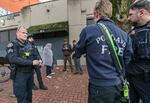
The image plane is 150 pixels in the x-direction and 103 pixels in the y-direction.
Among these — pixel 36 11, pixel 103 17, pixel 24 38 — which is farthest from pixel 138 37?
pixel 36 11

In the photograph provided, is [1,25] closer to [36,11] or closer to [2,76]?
[36,11]

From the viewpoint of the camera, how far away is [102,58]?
13.0 ft

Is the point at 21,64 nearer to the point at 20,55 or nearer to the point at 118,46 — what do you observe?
the point at 20,55

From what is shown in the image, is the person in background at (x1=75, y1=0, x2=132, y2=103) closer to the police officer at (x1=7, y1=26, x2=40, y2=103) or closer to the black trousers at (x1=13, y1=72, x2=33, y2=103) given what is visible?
the police officer at (x1=7, y1=26, x2=40, y2=103)

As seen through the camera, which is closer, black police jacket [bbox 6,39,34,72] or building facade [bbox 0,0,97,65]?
black police jacket [bbox 6,39,34,72]

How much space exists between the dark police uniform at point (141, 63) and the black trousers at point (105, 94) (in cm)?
71

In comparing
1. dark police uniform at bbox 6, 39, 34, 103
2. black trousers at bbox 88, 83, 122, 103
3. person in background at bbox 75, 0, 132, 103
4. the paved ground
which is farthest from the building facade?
black trousers at bbox 88, 83, 122, 103

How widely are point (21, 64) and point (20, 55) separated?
190mm

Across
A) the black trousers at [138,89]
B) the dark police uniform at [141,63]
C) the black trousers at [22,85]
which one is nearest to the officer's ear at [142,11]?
the dark police uniform at [141,63]

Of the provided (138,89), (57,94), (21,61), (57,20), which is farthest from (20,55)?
(57,20)

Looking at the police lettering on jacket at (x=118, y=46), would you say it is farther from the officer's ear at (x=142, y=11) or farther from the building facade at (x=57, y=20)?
the building facade at (x=57, y=20)

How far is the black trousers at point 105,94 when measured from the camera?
392 centimetres

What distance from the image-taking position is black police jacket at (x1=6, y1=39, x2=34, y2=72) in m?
5.62

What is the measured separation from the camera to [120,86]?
4.02 m
